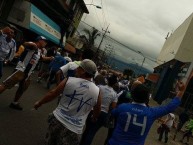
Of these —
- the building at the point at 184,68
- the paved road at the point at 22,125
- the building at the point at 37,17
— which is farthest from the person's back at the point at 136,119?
the building at the point at 184,68

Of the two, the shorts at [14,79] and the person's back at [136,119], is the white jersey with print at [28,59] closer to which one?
the shorts at [14,79]

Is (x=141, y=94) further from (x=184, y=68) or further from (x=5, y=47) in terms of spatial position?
Answer: (x=184, y=68)

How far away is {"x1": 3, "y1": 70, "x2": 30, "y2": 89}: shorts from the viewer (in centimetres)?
985

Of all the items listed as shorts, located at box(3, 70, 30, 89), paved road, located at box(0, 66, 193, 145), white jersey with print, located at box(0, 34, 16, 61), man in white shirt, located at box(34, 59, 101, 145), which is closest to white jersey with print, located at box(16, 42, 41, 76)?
shorts, located at box(3, 70, 30, 89)

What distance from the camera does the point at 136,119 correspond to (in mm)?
5168

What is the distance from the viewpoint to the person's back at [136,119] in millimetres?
5160

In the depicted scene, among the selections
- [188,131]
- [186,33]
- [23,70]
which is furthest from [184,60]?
[23,70]

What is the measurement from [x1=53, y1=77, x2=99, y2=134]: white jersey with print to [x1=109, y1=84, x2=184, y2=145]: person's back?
474 millimetres

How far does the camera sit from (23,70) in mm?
10070

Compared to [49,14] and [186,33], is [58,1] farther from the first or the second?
[186,33]

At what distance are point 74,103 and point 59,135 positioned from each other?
1.42ft

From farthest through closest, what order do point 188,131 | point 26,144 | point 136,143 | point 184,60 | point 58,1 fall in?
point 184,60 → point 58,1 → point 188,131 → point 26,144 → point 136,143

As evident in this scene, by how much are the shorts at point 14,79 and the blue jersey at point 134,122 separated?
5131 millimetres

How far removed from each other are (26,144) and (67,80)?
119 inches
